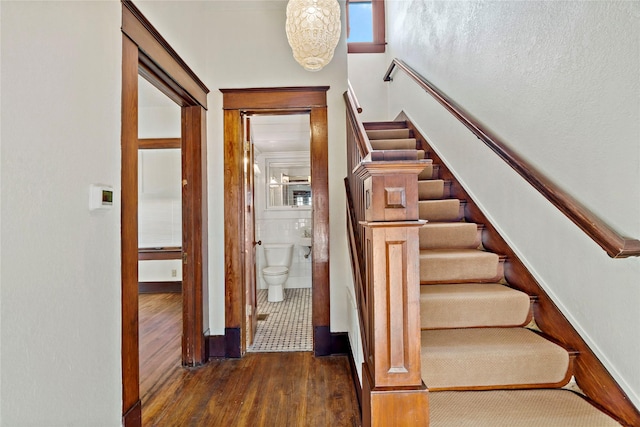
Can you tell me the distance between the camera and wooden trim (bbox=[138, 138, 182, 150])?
15.0 feet

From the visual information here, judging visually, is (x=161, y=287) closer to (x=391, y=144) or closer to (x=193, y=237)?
(x=193, y=237)

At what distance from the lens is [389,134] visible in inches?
135

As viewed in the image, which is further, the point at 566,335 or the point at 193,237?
the point at 193,237

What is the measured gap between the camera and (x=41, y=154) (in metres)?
1.05

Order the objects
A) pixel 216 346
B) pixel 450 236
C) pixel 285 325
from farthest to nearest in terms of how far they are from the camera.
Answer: pixel 285 325
pixel 216 346
pixel 450 236

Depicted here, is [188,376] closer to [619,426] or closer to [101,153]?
[101,153]

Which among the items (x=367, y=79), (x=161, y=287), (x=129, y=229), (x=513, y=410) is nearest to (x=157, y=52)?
(x=129, y=229)

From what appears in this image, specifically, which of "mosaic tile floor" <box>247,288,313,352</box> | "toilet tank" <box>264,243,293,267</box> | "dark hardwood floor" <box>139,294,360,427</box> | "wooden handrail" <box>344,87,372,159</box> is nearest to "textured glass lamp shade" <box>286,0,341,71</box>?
Result: "wooden handrail" <box>344,87,372,159</box>

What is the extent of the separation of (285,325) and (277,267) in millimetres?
1232

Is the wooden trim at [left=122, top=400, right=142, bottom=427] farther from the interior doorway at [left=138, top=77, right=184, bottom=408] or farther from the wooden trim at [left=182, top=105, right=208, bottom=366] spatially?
the interior doorway at [left=138, top=77, right=184, bottom=408]

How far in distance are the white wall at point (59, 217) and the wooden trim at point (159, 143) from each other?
3.31 metres

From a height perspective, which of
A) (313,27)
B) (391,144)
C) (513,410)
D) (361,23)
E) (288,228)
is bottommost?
(513,410)

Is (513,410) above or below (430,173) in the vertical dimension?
below

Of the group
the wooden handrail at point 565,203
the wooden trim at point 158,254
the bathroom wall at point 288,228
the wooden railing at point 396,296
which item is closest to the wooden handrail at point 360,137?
the wooden railing at point 396,296
